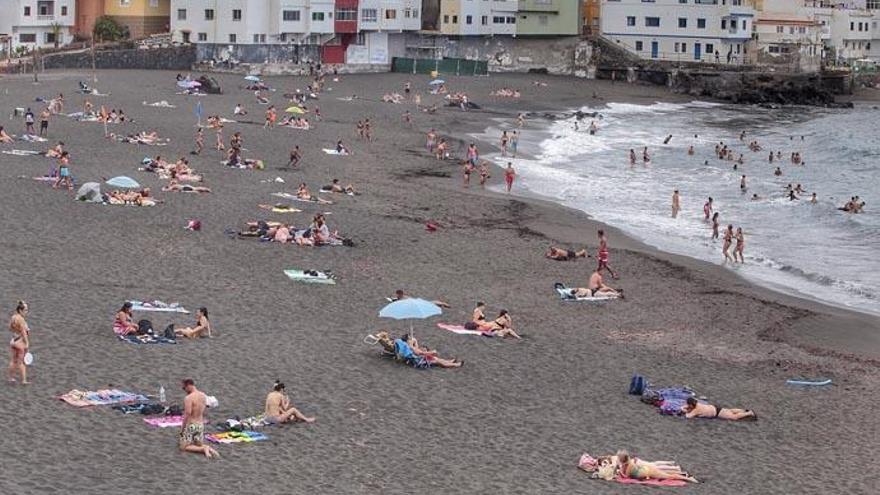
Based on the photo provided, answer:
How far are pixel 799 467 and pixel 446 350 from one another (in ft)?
22.5

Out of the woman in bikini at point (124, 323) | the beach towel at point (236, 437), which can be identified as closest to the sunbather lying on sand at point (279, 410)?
the beach towel at point (236, 437)

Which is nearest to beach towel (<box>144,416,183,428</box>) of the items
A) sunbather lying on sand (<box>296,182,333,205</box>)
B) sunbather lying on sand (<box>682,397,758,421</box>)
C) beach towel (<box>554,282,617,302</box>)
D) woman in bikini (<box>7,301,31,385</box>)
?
woman in bikini (<box>7,301,31,385</box>)

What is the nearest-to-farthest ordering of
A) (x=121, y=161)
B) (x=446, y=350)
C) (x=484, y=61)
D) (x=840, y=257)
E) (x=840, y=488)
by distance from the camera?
1. (x=840, y=488)
2. (x=446, y=350)
3. (x=840, y=257)
4. (x=121, y=161)
5. (x=484, y=61)

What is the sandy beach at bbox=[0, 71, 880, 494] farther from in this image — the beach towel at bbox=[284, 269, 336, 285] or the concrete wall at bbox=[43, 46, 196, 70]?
the concrete wall at bbox=[43, 46, 196, 70]

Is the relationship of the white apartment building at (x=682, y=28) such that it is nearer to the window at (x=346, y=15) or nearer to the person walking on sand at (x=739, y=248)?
the window at (x=346, y=15)

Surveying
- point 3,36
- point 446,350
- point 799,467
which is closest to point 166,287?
point 446,350

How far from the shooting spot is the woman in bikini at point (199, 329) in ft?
73.4

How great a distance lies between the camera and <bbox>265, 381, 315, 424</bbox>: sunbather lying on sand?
60.7 feet

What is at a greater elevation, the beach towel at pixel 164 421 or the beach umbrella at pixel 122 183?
the beach umbrella at pixel 122 183

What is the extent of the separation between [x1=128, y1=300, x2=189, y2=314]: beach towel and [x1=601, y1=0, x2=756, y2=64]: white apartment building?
8344 centimetres

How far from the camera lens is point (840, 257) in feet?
121

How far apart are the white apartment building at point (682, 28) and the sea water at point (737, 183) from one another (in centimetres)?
1617

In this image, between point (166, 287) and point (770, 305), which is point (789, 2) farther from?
point (166, 287)

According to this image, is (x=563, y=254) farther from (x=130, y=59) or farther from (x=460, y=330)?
(x=130, y=59)
